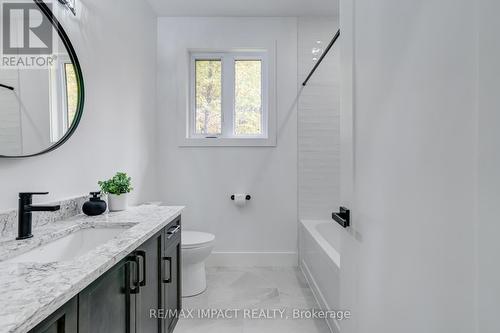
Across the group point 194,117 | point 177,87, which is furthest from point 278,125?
point 177,87

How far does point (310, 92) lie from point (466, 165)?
2.53m

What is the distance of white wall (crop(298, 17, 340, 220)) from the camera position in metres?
2.93

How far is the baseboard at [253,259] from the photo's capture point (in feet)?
9.78

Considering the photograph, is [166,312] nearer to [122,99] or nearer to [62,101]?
[62,101]

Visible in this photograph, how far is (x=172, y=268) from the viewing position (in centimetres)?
171

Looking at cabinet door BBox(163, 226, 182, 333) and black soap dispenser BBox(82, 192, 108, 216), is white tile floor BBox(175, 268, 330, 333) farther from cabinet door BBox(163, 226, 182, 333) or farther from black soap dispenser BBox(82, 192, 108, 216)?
black soap dispenser BBox(82, 192, 108, 216)

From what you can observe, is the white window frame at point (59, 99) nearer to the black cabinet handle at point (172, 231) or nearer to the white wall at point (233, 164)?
the black cabinet handle at point (172, 231)

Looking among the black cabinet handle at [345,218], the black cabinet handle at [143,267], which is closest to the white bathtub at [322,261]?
the black cabinet handle at [345,218]

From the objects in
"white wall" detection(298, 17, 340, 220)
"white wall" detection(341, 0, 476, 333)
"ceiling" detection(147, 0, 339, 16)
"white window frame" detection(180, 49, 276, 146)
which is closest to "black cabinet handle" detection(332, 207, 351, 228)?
"white wall" detection(341, 0, 476, 333)

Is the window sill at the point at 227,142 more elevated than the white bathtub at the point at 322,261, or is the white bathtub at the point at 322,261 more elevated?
the window sill at the point at 227,142

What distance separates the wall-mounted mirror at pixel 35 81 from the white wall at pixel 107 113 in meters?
0.10

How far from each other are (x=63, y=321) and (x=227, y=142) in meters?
2.39

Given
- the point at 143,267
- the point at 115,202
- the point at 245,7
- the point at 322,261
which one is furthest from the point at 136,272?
the point at 245,7

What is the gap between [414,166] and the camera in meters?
0.75
